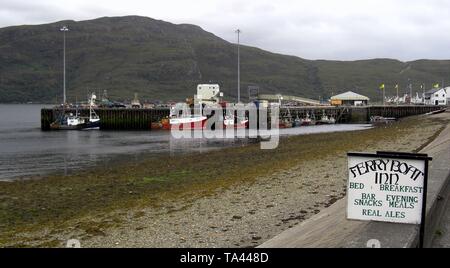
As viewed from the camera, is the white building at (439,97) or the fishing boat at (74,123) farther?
the white building at (439,97)

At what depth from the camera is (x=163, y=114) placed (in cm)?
8662

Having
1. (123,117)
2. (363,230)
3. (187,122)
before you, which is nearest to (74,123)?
(123,117)

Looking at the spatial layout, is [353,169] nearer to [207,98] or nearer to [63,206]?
[63,206]

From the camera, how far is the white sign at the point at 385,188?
594cm

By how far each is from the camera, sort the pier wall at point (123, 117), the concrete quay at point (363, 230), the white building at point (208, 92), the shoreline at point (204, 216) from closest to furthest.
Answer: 1. the concrete quay at point (363, 230)
2. the shoreline at point (204, 216)
3. the pier wall at point (123, 117)
4. the white building at point (208, 92)

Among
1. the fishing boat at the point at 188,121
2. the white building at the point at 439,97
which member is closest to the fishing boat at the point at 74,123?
the fishing boat at the point at 188,121

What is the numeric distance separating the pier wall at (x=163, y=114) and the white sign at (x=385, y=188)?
76570mm

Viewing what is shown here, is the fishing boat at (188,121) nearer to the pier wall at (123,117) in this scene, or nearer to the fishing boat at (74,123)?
the pier wall at (123,117)

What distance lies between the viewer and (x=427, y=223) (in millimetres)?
6785

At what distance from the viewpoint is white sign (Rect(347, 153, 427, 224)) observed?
5941 millimetres

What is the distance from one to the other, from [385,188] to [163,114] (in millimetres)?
81639

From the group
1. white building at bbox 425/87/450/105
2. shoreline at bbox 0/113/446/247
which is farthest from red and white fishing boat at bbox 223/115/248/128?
white building at bbox 425/87/450/105

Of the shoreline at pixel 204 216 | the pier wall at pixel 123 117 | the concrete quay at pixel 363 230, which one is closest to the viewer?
the concrete quay at pixel 363 230
